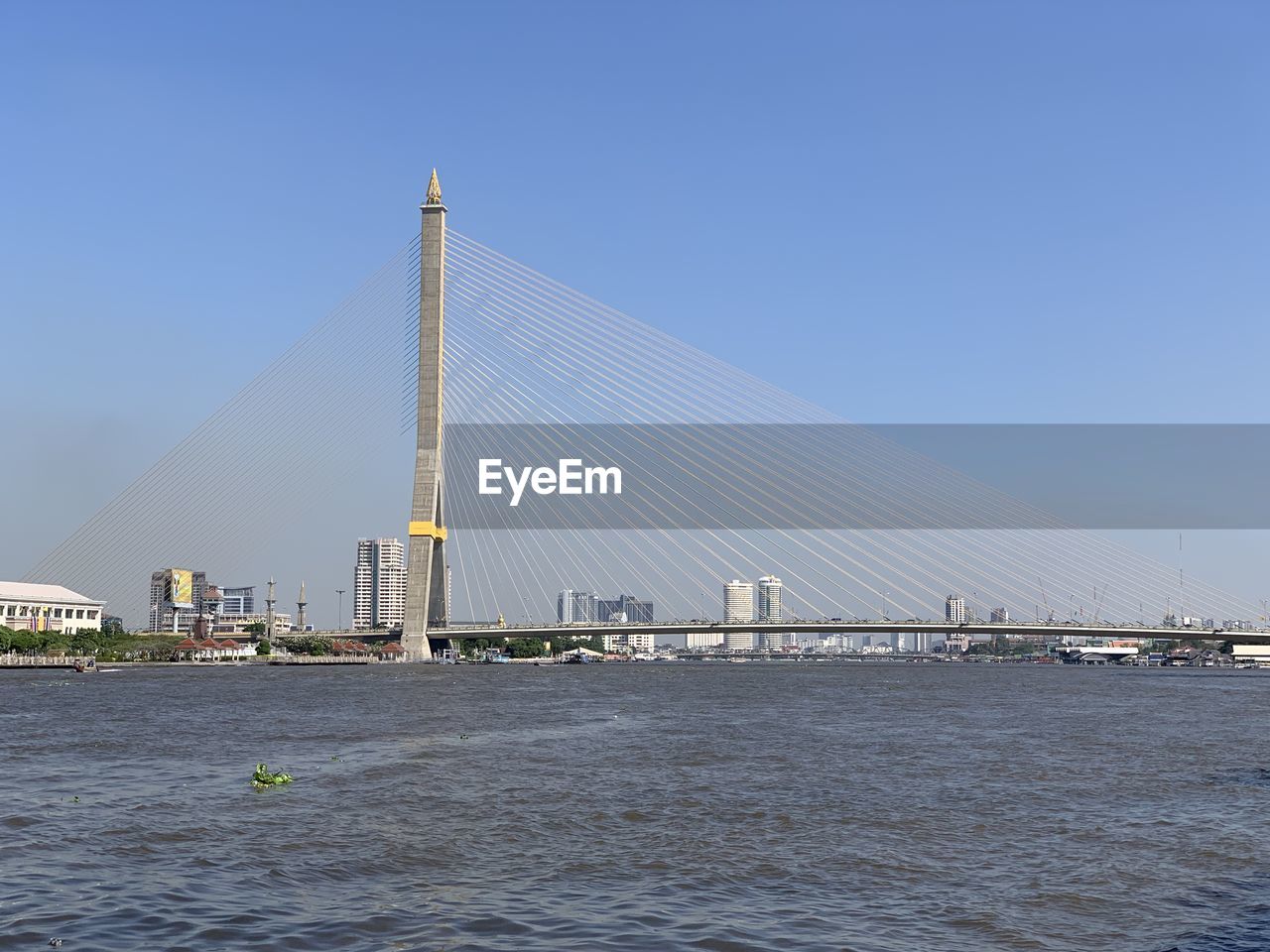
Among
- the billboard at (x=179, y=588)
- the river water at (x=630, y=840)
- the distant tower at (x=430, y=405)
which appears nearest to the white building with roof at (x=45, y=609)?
the billboard at (x=179, y=588)

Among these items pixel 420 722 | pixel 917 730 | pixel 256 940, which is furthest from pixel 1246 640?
pixel 256 940

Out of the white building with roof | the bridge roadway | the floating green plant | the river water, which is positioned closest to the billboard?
the white building with roof

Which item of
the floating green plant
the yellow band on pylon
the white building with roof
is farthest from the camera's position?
the white building with roof

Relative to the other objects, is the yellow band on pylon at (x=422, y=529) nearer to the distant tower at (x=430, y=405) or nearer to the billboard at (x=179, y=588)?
the distant tower at (x=430, y=405)

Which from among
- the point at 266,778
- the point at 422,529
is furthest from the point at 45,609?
the point at 266,778

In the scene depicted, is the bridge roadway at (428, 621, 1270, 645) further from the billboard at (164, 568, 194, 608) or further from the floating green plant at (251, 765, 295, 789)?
the floating green plant at (251, 765, 295, 789)

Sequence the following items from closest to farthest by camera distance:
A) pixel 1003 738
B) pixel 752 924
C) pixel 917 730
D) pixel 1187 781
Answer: pixel 752 924 → pixel 1187 781 → pixel 1003 738 → pixel 917 730

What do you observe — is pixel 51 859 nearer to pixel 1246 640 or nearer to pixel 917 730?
pixel 917 730
